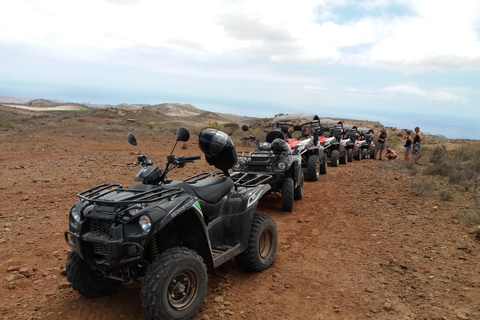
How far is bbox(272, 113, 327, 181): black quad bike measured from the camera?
10227 millimetres

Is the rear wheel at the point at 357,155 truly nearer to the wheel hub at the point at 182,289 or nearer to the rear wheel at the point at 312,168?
the rear wheel at the point at 312,168

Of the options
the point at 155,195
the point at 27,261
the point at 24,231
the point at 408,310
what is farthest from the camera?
the point at 24,231

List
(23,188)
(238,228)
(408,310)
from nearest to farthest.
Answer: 1. (408,310)
2. (238,228)
3. (23,188)

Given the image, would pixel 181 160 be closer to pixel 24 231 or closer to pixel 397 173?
pixel 24 231

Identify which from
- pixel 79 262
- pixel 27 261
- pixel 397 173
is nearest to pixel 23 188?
pixel 27 261

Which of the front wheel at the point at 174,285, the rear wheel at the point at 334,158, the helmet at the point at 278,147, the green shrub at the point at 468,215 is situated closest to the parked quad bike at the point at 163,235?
the front wheel at the point at 174,285

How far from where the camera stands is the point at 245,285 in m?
4.03

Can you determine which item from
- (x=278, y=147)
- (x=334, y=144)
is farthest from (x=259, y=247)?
(x=334, y=144)

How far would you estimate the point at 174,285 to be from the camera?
3057 mm

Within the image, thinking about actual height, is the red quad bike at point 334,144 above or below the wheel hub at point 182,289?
above

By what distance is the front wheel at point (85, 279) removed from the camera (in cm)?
337

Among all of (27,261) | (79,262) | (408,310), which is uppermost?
(79,262)

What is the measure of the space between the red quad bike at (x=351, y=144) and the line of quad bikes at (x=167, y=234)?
1167 cm

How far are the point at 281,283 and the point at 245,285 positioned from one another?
0.43 metres
